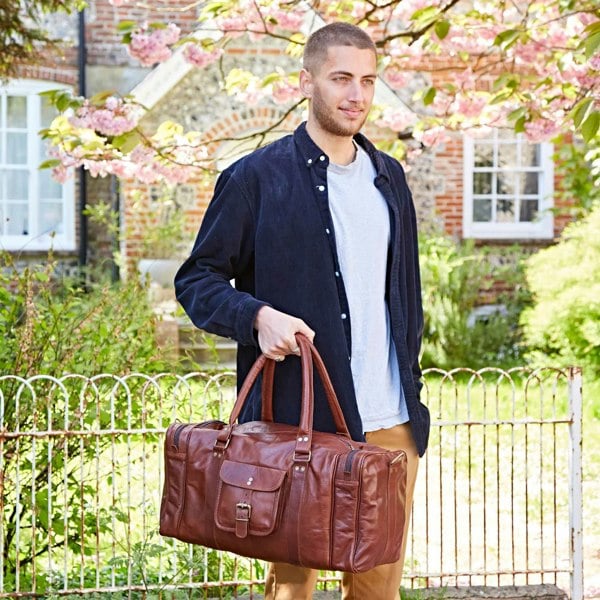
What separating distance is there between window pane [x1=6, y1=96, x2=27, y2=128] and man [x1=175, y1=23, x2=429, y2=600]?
12.9 metres

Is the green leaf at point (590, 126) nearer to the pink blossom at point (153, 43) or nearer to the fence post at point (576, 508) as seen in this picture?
the fence post at point (576, 508)

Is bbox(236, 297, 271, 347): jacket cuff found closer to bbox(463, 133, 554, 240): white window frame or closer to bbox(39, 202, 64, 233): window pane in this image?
bbox(463, 133, 554, 240): white window frame

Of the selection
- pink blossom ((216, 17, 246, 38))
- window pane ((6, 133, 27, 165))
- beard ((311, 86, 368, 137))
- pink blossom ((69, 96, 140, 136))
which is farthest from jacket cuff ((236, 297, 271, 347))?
window pane ((6, 133, 27, 165))

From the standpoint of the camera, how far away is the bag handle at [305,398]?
2607 mm

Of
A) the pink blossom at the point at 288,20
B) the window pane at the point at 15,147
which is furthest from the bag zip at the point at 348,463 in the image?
the window pane at the point at 15,147

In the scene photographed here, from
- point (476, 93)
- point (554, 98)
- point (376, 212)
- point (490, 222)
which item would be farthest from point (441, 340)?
point (376, 212)

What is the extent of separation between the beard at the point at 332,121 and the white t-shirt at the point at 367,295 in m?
0.12

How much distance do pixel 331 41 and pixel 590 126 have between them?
5.09ft

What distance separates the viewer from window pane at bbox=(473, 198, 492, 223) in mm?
14961

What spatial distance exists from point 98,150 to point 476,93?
2.36m

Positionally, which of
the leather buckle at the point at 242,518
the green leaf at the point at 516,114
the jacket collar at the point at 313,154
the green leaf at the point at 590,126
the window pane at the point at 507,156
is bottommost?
the leather buckle at the point at 242,518

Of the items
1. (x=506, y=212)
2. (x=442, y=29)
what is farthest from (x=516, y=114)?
(x=506, y=212)

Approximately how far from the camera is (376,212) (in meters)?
2.96

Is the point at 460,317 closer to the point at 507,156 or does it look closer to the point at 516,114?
the point at 507,156
